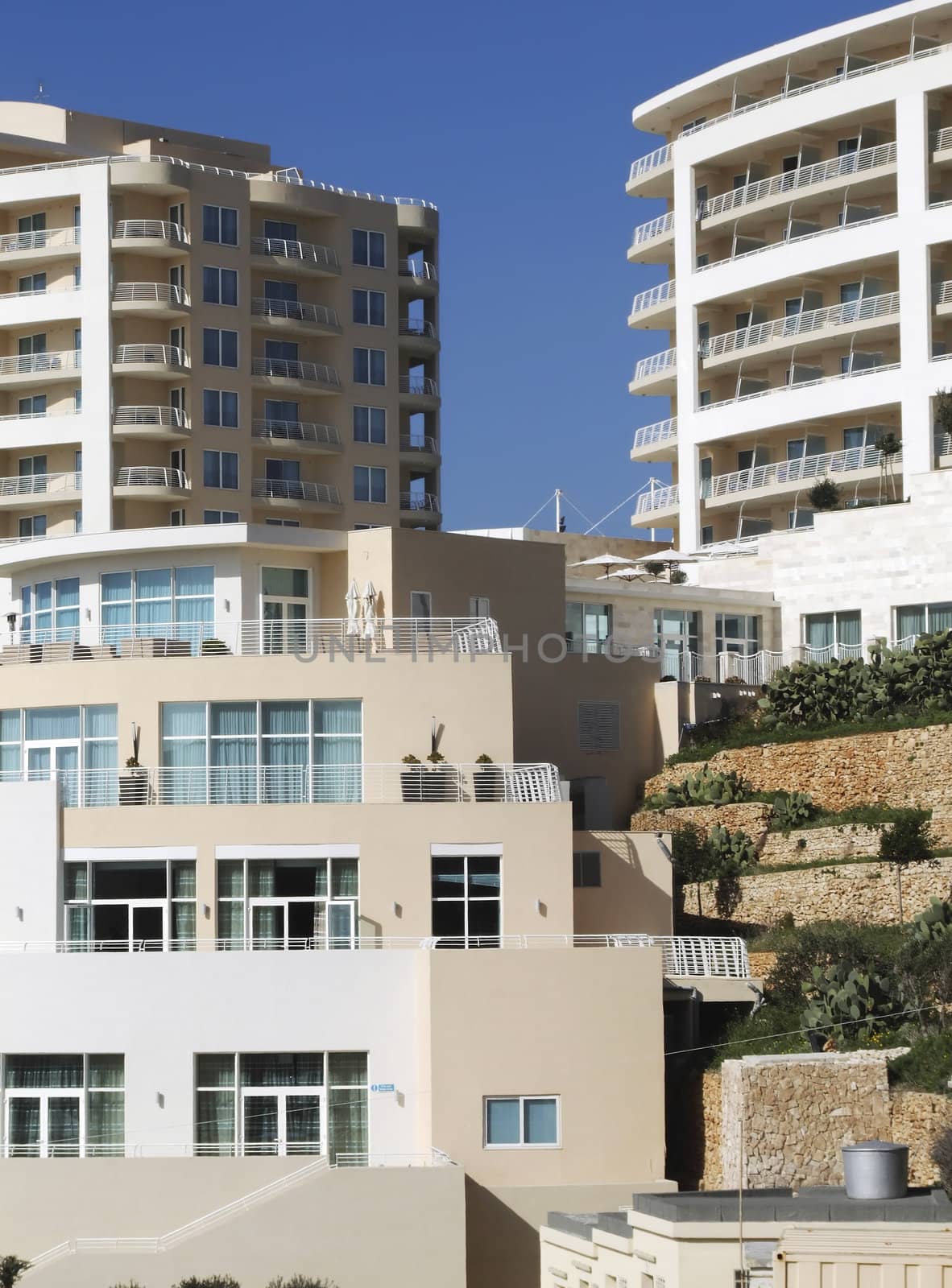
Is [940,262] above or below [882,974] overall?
above

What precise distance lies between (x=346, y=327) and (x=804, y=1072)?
5261 cm

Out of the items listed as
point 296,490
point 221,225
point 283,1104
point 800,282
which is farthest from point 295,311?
point 283,1104

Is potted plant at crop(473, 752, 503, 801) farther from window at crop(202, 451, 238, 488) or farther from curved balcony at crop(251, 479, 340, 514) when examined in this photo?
curved balcony at crop(251, 479, 340, 514)

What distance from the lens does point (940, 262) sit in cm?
7412

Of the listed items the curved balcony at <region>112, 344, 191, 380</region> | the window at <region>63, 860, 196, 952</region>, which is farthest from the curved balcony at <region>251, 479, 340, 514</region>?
the window at <region>63, 860, 196, 952</region>

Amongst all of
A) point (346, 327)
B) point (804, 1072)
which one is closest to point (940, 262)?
point (346, 327)

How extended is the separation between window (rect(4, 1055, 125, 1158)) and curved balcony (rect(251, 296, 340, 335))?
152ft

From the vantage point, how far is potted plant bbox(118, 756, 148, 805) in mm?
44656

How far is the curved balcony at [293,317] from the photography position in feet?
273

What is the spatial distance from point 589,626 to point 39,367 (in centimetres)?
3283

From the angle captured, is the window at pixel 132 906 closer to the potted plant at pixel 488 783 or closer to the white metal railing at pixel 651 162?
the potted plant at pixel 488 783

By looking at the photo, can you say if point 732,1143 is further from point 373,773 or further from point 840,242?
point 840,242

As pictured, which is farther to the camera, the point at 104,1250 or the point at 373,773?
the point at 373,773

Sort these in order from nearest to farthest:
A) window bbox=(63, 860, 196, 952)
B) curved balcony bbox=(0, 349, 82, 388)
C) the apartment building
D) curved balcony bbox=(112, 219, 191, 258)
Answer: window bbox=(63, 860, 196, 952) → the apartment building → curved balcony bbox=(112, 219, 191, 258) → curved balcony bbox=(0, 349, 82, 388)
